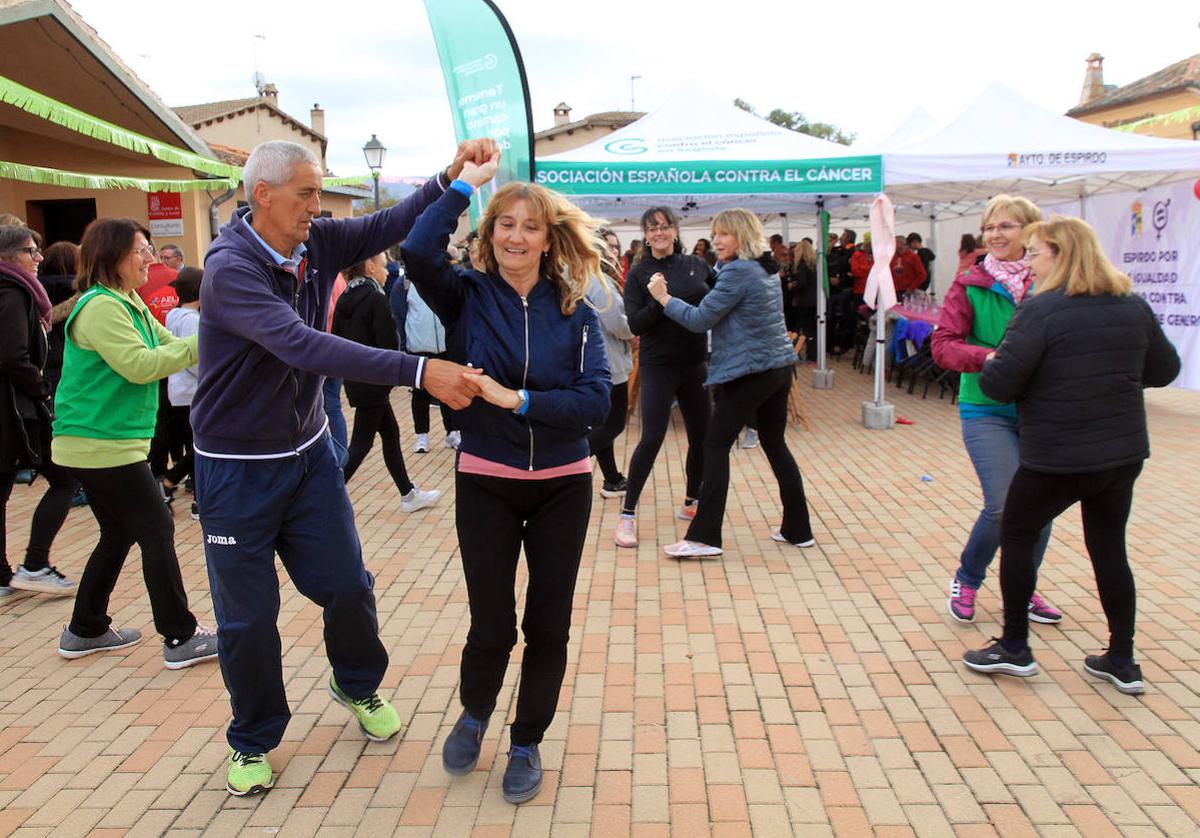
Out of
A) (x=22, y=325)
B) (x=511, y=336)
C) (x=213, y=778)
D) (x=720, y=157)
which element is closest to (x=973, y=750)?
(x=511, y=336)

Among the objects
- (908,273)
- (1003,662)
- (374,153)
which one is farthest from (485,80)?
(374,153)

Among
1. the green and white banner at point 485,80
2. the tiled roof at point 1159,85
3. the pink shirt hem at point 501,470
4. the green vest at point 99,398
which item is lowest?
the pink shirt hem at point 501,470

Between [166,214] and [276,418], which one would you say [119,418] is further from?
[166,214]

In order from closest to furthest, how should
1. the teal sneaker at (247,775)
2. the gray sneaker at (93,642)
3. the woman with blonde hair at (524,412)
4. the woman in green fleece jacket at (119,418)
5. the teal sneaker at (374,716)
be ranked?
the woman with blonde hair at (524,412)
the teal sneaker at (247,775)
the teal sneaker at (374,716)
the woman in green fleece jacket at (119,418)
the gray sneaker at (93,642)

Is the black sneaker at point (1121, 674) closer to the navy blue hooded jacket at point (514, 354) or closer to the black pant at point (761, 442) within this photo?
the black pant at point (761, 442)

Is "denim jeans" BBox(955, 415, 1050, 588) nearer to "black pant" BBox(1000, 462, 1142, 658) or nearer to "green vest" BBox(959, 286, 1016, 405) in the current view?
"green vest" BBox(959, 286, 1016, 405)

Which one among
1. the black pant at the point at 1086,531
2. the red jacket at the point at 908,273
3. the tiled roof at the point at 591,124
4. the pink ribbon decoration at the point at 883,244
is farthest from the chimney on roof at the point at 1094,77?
the black pant at the point at 1086,531

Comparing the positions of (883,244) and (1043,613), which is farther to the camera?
(883,244)

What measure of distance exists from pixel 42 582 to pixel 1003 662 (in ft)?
15.7

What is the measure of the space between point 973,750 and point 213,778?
261 cm

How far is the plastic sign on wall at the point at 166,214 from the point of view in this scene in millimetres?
13484

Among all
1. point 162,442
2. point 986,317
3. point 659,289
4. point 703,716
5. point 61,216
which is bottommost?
point 703,716

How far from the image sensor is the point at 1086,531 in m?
3.56

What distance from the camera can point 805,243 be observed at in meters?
13.8
